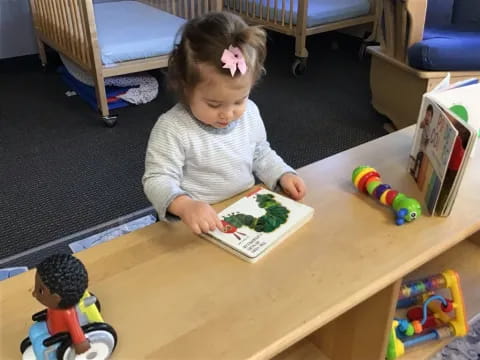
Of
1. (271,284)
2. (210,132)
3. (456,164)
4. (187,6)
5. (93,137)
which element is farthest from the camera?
(187,6)

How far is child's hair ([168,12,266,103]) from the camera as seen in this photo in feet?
2.99

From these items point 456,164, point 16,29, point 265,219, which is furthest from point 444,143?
point 16,29

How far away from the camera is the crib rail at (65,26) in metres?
2.19

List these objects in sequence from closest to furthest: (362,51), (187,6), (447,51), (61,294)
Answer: (61,294), (447,51), (187,6), (362,51)

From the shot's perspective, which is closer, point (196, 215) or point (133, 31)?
point (196, 215)

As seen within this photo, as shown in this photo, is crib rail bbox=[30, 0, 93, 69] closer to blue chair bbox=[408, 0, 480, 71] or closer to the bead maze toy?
blue chair bbox=[408, 0, 480, 71]

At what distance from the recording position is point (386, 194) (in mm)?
1007

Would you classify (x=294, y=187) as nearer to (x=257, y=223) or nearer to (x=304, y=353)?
(x=257, y=223)

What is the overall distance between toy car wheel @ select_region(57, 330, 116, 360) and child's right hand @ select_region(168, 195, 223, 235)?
0.24m

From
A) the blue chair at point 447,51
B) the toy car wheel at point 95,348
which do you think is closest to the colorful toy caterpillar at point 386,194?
the toy car wheel at point 95,348

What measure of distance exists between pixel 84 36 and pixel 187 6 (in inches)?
27.4

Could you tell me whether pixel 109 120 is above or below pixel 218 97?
below

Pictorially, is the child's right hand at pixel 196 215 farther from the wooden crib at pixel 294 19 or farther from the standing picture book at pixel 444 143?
the wooden crib at pixel 294 19

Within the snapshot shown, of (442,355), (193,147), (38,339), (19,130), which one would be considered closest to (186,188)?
(193,147)
